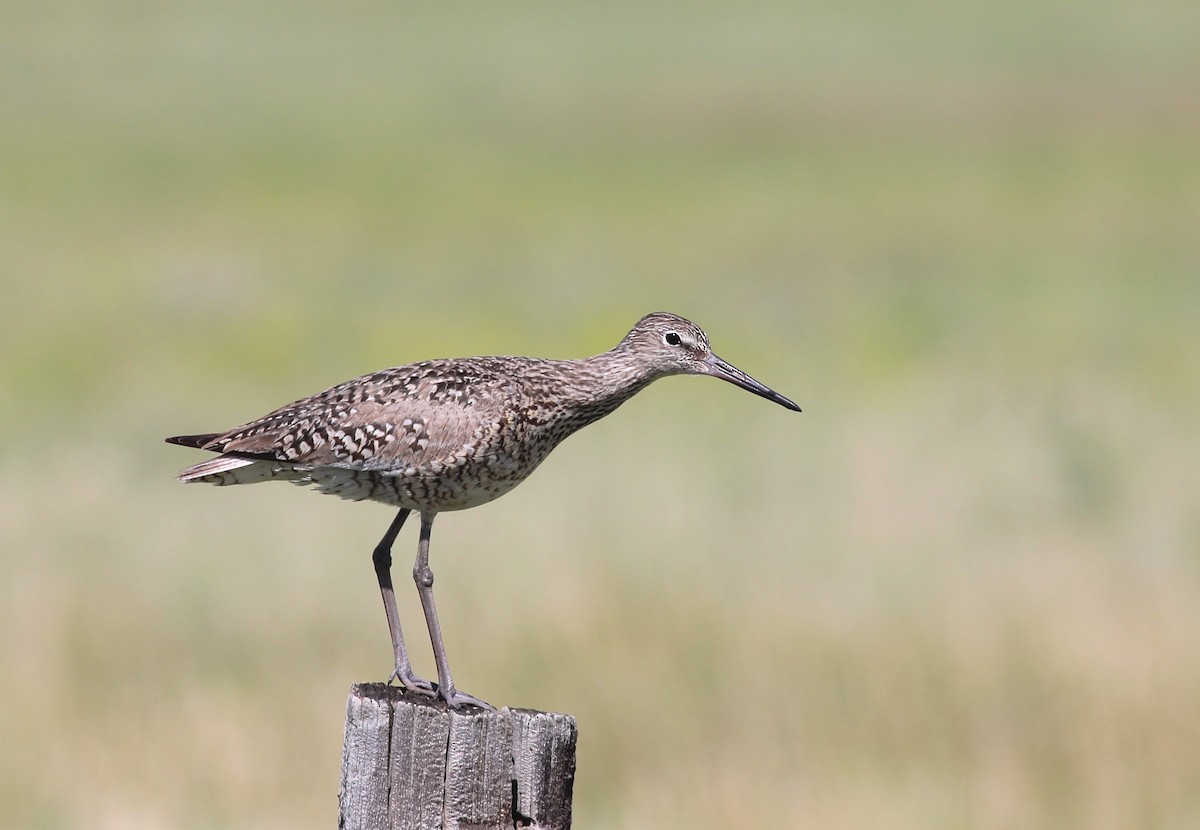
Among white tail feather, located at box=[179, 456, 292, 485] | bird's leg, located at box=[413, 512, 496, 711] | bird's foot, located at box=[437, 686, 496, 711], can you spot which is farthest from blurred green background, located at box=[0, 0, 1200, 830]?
bird's foot, located at box=[437, 686, 496, 711]

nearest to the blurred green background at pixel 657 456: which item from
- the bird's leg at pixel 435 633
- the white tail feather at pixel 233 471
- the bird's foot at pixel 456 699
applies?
the bird's leg at pixel 435 633

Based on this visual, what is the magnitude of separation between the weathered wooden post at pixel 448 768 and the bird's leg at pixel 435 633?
0.47 m

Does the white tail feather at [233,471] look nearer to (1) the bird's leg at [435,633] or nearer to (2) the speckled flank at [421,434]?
(2) the speckled flank at [421,434]

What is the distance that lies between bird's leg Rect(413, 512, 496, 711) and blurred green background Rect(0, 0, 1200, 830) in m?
2.94

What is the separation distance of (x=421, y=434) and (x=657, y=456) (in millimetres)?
9235

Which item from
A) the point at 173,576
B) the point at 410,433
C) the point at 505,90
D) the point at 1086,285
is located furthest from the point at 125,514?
the point at 505,90

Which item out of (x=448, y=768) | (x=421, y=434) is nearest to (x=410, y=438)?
(x=421, y=434)

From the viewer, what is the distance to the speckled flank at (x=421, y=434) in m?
6.26

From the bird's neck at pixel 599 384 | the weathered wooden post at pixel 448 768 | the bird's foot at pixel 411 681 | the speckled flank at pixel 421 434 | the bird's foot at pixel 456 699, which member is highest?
the bird's neck at pixel 599 384

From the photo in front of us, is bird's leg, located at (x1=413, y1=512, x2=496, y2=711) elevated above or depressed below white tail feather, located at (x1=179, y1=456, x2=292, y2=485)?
below

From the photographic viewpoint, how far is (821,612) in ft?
36.8

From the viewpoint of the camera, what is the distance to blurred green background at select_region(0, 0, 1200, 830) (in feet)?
32.3

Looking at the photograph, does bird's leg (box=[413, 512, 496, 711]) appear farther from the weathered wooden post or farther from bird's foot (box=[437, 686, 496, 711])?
the weathered wooden post

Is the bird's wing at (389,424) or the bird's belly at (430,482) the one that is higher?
the bird's wing at (389,424)
